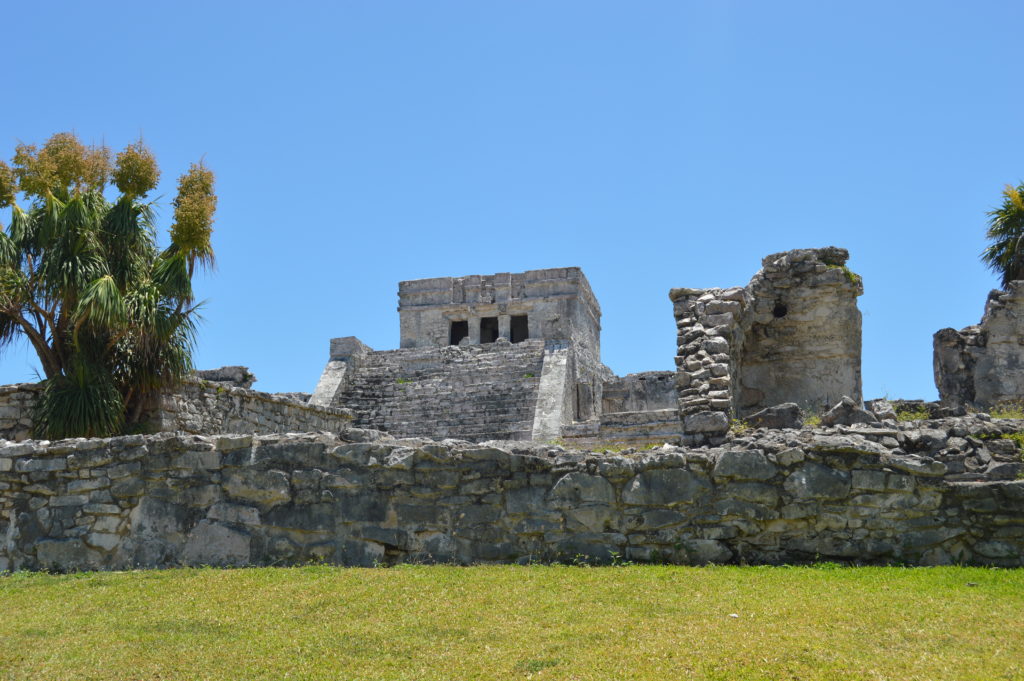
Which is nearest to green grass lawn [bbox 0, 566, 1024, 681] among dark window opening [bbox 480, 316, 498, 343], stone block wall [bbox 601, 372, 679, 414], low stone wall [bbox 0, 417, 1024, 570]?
low stone wall [bbox 0, 417, 1024, 570]

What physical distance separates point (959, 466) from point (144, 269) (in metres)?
9.88

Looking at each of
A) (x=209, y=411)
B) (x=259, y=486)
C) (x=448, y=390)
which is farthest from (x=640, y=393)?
(x=259, y=486)

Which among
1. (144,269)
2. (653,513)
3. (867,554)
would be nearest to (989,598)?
(867,554)

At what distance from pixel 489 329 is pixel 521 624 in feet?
93.8

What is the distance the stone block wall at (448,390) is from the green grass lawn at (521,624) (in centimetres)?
1255

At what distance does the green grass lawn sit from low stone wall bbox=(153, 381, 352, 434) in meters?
5.37

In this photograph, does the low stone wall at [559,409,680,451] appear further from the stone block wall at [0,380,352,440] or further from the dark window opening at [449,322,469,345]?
the dark window opening at [449,322,469,345]

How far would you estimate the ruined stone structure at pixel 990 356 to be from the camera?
12172mm

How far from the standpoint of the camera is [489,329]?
33500 mm

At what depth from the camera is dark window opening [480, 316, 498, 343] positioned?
33.2 m

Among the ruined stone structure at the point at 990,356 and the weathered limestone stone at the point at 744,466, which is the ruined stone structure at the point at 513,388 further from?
the weathered limestone stone at the point at 744,466

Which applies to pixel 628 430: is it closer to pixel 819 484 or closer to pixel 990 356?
pixel 990 356

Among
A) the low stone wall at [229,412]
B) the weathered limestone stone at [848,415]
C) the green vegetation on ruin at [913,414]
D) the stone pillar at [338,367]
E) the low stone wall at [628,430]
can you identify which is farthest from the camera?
the stone pillar at [338,367]

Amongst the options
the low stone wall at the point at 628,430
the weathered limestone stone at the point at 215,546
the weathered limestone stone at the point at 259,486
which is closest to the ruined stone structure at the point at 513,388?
the low stone wall at the point at 628,430
